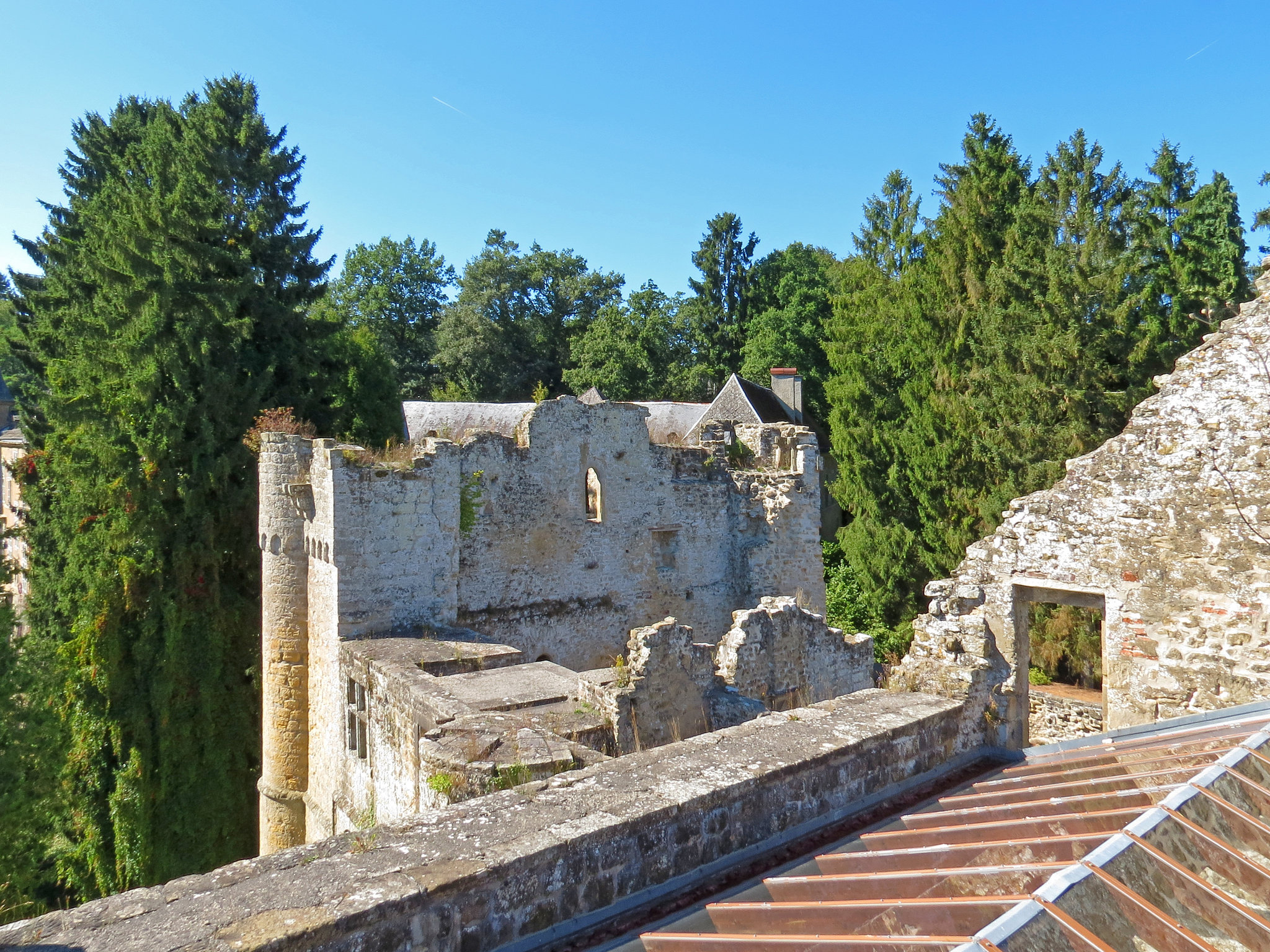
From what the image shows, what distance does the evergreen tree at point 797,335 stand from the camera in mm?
34719

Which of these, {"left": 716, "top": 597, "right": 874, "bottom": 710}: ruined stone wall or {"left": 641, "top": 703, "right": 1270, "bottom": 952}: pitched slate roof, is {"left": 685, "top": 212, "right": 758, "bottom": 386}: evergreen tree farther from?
{"left": 641, "top": 703, "right": 1270, "bottom": 952}: pitched slate roof

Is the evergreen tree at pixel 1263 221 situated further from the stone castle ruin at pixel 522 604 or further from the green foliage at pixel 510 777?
the green foliage at pixel 510 777

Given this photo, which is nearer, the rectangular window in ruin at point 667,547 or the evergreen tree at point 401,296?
the rectangular window in ruin at point 667,547

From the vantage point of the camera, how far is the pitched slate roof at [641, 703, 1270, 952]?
2482 millimetres

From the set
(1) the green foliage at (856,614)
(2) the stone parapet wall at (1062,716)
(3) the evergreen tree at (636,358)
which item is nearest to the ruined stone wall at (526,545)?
(2) the stone parapet wall at (1062,716)

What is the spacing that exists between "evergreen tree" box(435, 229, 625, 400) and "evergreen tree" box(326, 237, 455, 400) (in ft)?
7.76

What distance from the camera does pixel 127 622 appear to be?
15188 millimetres

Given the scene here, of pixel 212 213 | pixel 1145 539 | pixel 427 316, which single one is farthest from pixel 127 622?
pixel 427 316

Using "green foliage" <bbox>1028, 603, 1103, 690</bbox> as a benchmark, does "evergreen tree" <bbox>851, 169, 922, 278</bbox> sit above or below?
above

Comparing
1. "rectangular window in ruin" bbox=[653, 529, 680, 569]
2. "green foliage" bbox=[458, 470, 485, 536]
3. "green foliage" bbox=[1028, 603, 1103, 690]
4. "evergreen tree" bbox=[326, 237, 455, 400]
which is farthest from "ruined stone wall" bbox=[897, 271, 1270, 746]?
"evergreen tree" bbox=[326, 237, 455, 400]

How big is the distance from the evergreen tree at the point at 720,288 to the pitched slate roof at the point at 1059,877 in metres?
38.6

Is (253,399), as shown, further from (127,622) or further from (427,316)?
(427,316)

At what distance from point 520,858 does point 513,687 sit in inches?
227

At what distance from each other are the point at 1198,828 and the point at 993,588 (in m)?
4.44
